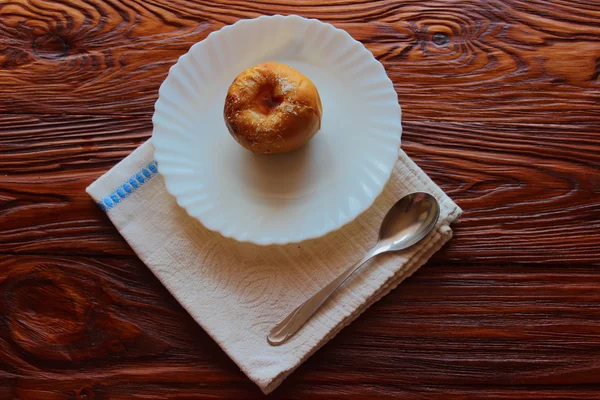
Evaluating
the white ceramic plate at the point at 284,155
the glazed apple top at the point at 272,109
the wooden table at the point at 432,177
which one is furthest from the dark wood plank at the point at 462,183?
the glazed apple top at the point at 272,109

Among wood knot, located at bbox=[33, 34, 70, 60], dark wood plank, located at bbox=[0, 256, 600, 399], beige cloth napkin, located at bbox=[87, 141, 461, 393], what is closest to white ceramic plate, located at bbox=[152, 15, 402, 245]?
beige cloth napkin, located at bbox=[87, 141, 461, 393]

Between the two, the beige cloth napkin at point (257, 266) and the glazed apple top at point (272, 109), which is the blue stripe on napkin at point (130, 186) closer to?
the beige cloth napkin at point (257, 266)

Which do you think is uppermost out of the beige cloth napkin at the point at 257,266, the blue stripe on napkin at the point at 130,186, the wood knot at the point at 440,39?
the wood knot at the point at 440,39

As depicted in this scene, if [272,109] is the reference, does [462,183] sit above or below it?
below

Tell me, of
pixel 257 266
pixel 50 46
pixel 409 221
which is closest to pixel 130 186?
pixel 257 266

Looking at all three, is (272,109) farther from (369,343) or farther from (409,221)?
(369,343)

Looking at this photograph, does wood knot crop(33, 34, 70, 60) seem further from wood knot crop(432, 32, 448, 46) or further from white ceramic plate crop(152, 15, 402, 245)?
wood knot crop(432, 32, 448, 46)
